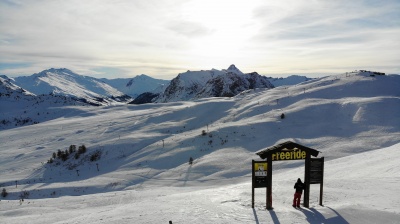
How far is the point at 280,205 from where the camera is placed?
13.4m

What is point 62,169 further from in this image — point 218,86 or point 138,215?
point 218,86

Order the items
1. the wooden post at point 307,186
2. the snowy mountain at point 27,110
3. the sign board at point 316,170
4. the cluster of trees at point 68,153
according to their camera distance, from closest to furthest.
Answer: the wooden post at point 307,186, the sign board at point 316,170, the cluster of trees at point 68,153, the snowy mountain at point 27,110

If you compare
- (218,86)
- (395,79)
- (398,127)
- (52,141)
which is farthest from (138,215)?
(218,86)

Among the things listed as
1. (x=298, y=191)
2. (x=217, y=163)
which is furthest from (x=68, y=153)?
(x=298, y=191)

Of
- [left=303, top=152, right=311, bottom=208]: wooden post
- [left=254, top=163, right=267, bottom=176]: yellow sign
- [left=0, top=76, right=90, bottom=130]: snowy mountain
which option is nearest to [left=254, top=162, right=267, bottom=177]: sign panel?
[left=254, top=163, right=267, bottom=176]: yellow sign

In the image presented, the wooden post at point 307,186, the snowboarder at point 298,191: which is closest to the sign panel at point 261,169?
the snowboarder at point 298,191

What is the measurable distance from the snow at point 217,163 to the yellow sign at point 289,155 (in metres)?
1.97

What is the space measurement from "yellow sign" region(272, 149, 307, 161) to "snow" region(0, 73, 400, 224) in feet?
6.46

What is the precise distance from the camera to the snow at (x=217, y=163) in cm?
1298

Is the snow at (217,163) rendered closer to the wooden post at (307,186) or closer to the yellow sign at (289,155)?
the wooden post at (307,186)

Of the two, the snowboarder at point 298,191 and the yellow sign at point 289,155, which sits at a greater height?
the yellow sign at point 289,155

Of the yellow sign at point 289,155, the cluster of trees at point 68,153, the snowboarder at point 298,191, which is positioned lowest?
the cluster of trees at point 68,153

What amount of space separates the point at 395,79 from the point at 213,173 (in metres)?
31.0

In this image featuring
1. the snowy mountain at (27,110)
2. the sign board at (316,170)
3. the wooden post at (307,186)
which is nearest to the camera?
the wooden post at (307,186)
